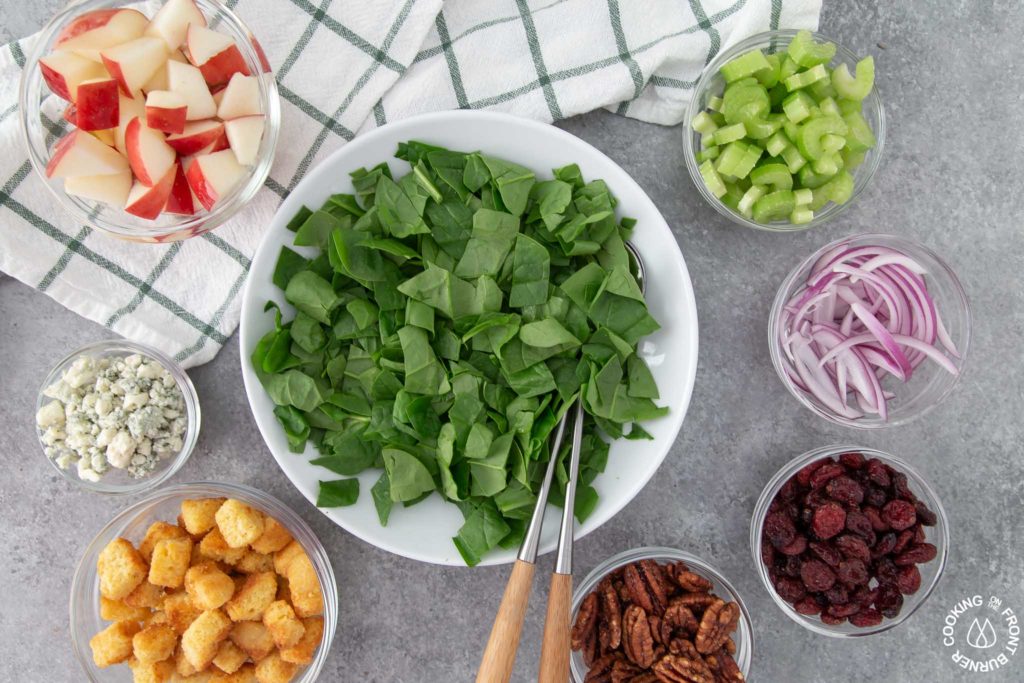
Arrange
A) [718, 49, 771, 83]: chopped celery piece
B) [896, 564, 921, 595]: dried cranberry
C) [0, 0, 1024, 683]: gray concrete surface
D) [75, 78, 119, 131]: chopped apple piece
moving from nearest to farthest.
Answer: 1. [75, 78, 119, 131]: chopped apple piece
2. [718, 49, 771, 83]: chopped celery piece
3. [896, 564, 921, 595]: dried cranberry
4. [0, 0, 1024, 683]: gray concrete surface

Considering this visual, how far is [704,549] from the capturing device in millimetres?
2004

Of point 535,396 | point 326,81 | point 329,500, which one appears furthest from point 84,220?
point 535,396

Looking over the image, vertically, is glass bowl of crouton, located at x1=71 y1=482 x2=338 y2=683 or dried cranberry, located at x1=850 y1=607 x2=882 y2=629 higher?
glass bowl of crouton, located at x1=71 y1=482 x2=338 y2=683

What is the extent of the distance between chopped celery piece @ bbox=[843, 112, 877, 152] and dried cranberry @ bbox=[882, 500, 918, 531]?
2.75 ft

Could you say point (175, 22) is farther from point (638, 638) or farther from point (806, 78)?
point (638, 638)

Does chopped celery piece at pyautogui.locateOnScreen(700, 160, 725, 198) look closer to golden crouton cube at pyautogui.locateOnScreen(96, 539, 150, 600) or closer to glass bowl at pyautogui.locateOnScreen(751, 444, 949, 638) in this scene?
glass bowl at pyautogui.locateOnScreen(751, 444, 949, 638)

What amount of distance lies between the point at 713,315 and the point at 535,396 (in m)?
0.58

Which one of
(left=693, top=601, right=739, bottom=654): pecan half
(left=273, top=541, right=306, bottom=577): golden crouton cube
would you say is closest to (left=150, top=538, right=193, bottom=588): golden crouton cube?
(left=273, top=541, right=306, bottom=577): golden crouton cube

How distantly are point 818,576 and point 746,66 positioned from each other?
1.19 meters

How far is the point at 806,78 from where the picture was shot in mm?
1736

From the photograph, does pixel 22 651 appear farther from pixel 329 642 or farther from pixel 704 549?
pixel 704 549

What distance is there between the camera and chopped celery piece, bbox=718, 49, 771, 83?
174 cm

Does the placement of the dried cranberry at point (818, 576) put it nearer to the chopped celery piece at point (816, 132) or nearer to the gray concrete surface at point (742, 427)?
the gray concrete surface at point (742, 427)

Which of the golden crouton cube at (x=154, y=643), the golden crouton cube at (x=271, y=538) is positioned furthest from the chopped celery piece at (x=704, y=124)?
the golden crouton cube at (x=154, y=643)
